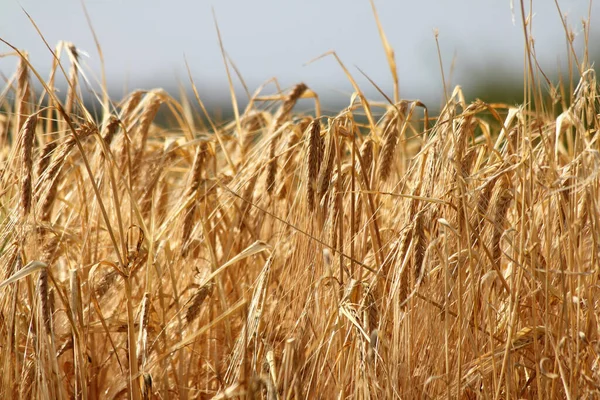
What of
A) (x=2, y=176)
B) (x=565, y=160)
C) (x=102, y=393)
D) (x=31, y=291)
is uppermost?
(x=2, y=176)

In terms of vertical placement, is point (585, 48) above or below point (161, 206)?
above

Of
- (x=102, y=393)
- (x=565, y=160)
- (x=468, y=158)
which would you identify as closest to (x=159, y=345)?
(x=102, y=393)

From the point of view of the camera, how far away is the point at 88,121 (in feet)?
3.52

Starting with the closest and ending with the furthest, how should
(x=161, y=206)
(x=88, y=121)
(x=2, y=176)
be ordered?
(x=88, y=121) < (x=2, y=176) < (x=161, y=206)

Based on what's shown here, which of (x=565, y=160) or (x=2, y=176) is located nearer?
(x=2, y=176)

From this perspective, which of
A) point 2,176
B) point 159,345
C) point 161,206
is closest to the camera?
point 2,176

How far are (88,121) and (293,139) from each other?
25.0 inches

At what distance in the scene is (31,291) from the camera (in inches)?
45.3

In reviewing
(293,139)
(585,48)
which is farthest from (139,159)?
(585,48)

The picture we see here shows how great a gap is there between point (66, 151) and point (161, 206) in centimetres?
67

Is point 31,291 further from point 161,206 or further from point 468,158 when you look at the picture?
point 468,158

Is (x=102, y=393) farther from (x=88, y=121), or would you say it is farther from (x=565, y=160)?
(x=565, y=160)

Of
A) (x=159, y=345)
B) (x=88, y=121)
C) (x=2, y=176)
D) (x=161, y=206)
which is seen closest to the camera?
(x=88, y=121)

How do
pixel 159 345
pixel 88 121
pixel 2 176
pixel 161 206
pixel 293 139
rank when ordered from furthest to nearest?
1. pixel 161 206
2. pixel 293 139
3. pixel 159 345
4. pixel 2 176
5. pixel 88 121
